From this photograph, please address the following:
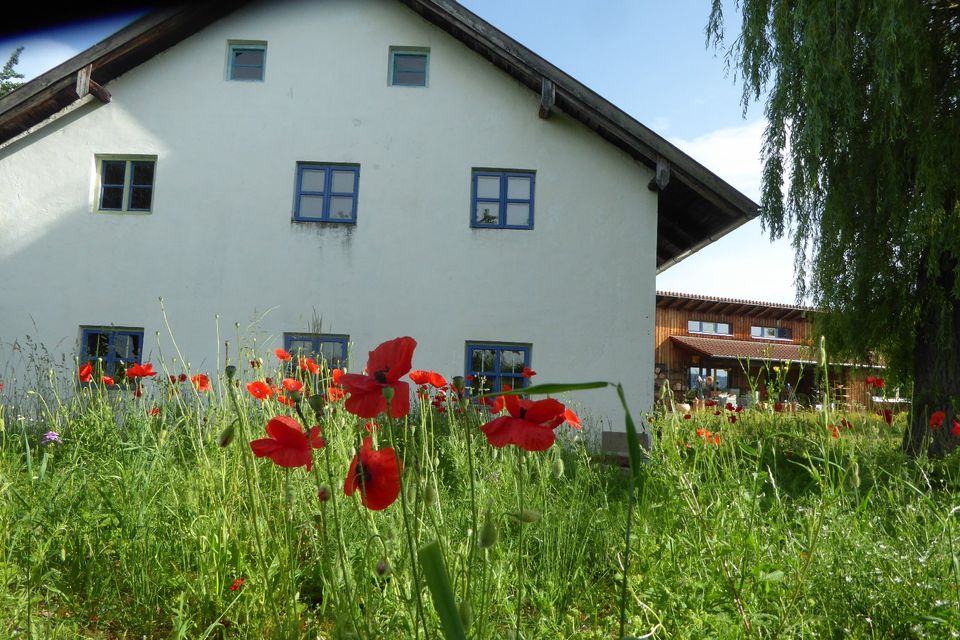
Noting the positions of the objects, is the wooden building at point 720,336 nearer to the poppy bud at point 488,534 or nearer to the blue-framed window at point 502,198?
the blue-framed window at point 502,198

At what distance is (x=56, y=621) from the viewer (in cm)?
188

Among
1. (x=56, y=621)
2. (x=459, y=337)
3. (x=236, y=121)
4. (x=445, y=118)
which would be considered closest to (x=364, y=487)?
(x=56, y=621)

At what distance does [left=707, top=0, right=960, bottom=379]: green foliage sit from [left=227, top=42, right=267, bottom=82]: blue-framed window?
638 centimetres

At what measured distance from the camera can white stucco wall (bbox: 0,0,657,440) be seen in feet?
27.0

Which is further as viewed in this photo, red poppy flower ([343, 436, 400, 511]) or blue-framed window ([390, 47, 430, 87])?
blue-framed window ([390, 47, 430, 87])

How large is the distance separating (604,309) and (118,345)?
639 centimetres

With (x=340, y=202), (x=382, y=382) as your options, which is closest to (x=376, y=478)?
(x=382, y=382)

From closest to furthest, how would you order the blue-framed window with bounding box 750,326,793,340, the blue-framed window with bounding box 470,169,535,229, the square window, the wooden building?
the blue-framed window with bounding box 470,169,535,229 → the square window → the wooden building → the blue-framed window with bounding box 750,326,793,340

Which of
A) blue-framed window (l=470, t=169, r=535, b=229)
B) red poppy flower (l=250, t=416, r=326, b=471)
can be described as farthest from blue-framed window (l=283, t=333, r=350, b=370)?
red poppy flower (l=250, t=416, r=326, b=471)

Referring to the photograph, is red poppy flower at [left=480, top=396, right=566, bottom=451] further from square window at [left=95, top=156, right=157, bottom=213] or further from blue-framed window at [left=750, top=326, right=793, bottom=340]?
blue-framed window at [left=750, top=326, right=793, bottom=340]

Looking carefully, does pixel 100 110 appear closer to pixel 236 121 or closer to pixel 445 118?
pixel 236 121

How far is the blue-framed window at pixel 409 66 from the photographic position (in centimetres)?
888

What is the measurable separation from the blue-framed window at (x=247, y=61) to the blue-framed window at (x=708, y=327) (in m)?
21.7

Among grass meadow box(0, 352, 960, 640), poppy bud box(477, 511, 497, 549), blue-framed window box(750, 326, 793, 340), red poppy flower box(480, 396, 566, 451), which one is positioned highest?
blue-framed window box(750, 326, 793, 340)
